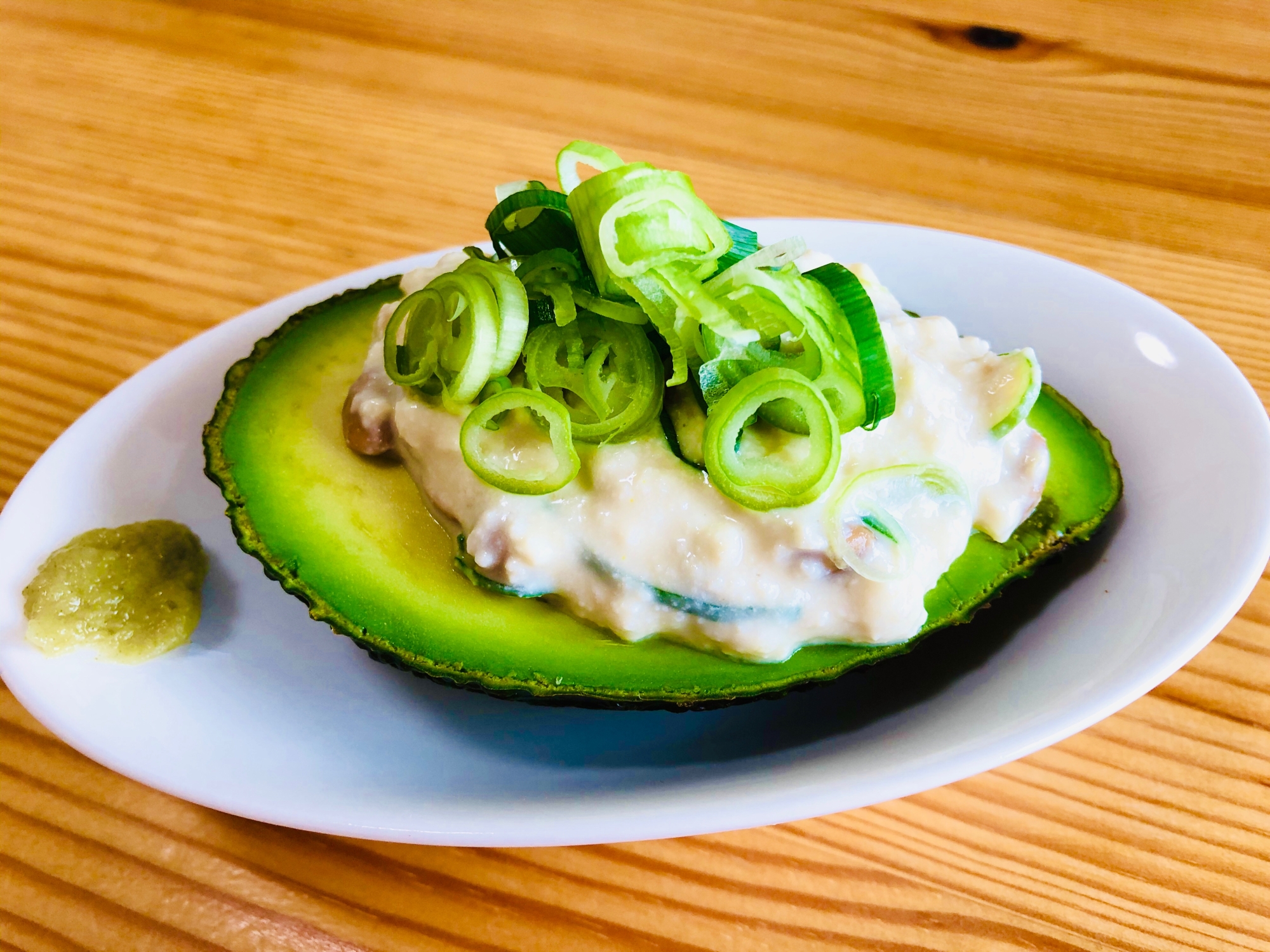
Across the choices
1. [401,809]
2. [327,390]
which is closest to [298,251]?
[327,390]

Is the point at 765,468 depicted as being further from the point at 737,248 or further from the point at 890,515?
the point at 737,248

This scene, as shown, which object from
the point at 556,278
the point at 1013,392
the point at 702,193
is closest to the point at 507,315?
the point at 556,278

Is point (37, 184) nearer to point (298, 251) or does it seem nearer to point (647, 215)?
point (298, 251)

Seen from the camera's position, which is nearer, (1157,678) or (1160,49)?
(1157,678)

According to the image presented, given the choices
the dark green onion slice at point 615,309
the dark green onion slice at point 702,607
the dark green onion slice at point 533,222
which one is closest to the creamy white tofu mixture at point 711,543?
the dark green onion slice at point 702,607

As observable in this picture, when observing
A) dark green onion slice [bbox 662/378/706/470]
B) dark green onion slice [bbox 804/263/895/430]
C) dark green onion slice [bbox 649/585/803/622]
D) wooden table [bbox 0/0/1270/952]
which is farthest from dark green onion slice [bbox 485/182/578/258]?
wooden table [bbox 0/0/1270/952]
